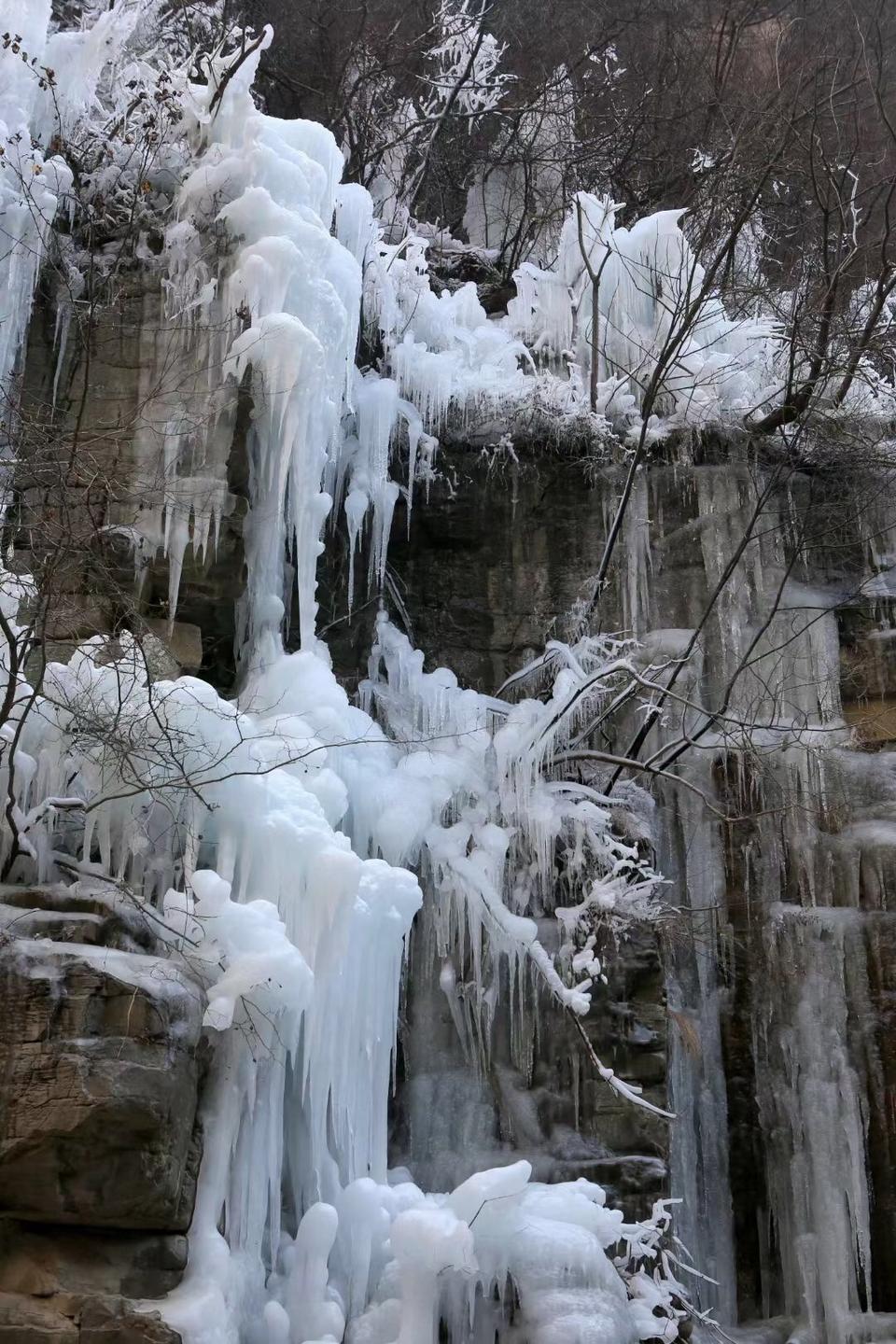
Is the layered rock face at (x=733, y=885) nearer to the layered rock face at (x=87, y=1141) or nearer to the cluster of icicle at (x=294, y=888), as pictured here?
the cluster of icicle at (x=294, y=888)

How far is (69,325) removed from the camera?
8.43 m

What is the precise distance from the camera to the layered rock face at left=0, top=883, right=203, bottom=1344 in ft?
15.8

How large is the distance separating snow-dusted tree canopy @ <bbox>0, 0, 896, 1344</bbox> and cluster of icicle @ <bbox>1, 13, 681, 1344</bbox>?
19 millimetres

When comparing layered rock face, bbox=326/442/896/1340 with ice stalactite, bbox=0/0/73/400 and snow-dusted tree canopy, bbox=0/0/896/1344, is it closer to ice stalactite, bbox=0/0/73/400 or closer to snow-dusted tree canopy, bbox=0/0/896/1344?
snow-dusted tree canopy, bbox=0/0/896/1344

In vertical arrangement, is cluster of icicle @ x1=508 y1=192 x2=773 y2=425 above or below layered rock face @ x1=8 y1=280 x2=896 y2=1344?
above

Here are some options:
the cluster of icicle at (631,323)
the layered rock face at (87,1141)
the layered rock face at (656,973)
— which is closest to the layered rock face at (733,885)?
the layered rock face at (656,973)

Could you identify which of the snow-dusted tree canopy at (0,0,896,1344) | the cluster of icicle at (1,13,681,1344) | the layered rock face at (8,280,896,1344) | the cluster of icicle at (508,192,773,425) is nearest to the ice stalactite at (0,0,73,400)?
the snow-dusted tree canopy at (0,0,896,1344)

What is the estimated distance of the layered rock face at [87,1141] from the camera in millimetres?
4828

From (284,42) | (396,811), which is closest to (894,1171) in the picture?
(396,811)

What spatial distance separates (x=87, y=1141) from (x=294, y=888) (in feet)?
5.32

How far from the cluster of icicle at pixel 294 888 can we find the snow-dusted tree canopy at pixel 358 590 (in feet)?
0.06

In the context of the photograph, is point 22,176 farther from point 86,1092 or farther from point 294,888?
point 86,1092

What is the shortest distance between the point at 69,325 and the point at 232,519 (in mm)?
1762

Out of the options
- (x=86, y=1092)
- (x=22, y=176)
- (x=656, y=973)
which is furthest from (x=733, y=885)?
(x=22, y=176)
